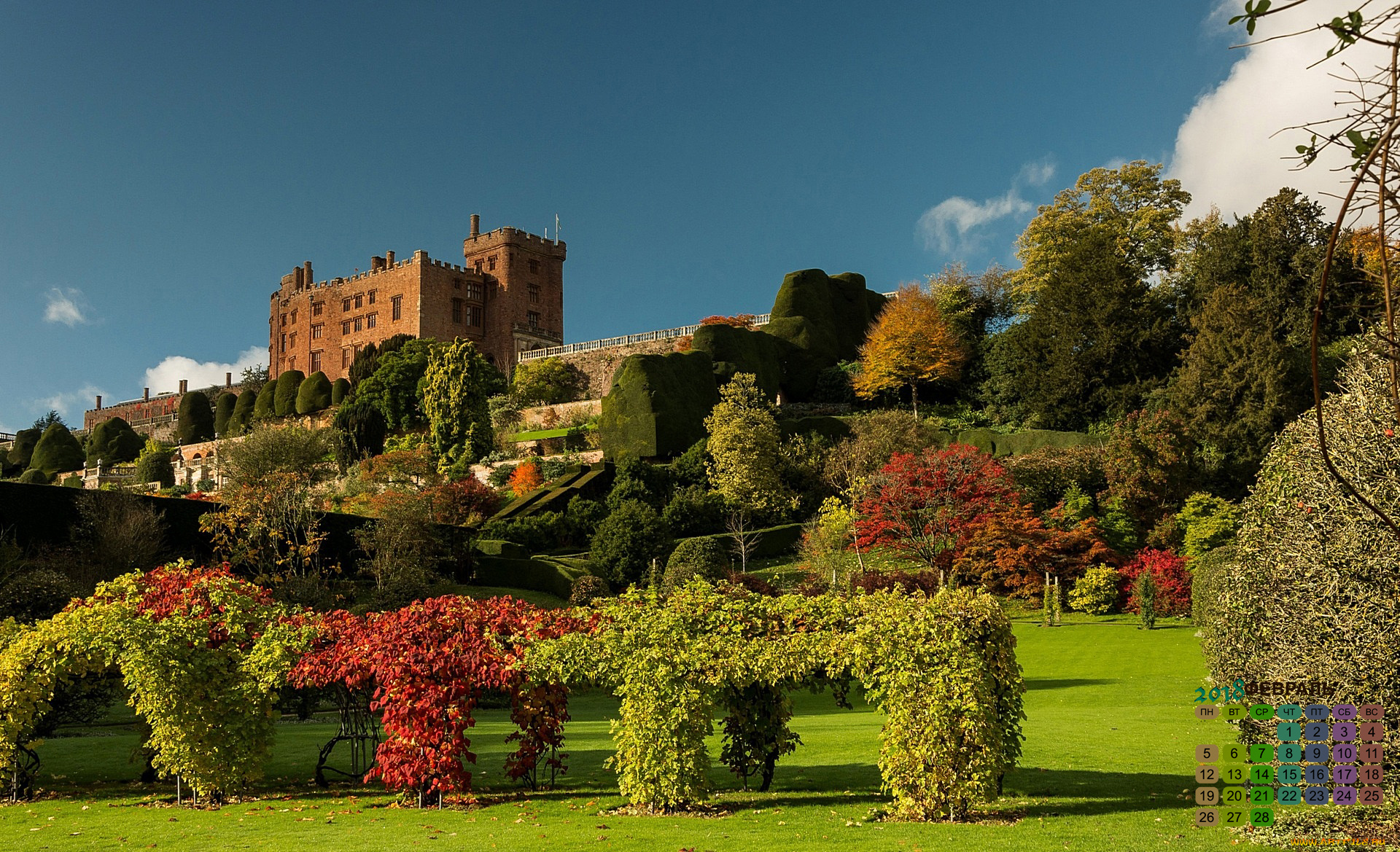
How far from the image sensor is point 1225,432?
31.0 m

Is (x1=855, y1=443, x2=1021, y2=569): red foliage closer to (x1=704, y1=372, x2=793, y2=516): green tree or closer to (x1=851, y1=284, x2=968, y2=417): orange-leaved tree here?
(x1=704, y1=372, x2=793, y2=516): green tree

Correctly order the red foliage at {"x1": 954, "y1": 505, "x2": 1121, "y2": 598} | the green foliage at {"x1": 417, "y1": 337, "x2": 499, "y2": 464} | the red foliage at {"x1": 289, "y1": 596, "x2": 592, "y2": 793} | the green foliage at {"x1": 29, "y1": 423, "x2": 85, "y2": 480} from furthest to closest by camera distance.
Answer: the green foliage at {"x1": 29, "y1": 423, "x2": 85, "y2": 480}, the green foliage at {"x1": 417, "y1": 337, "x2": 499, "y2": 464}, the red foliage at {"x1": 954, "y1": 505, "x2": 1121, "y2": 598}, the red foliage at {"x1": 289, "y1": 596, "x2": 592, "y2": 793}

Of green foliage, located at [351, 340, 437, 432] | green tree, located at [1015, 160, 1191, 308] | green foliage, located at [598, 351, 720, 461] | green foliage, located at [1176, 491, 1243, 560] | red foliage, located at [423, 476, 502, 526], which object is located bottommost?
green foliage, located at [1176, 491, 1243, 560]

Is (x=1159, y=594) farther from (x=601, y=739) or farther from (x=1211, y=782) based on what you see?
(x=1211, y=782)

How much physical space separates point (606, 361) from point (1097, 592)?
99.2ft

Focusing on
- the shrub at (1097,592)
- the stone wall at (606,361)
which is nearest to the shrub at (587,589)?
the shrub at (1097,592)

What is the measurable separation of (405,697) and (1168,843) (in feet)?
21.2

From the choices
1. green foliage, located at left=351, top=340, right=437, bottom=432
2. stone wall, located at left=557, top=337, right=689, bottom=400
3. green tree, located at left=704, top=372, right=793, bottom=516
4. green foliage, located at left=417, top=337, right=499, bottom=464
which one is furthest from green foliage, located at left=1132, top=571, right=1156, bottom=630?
green foliage, located at left=351, top=340, right=437, bottom=432

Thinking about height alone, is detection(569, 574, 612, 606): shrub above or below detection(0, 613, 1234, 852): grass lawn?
above

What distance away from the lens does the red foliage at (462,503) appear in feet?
109

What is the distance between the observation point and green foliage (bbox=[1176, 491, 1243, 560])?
26719 mm

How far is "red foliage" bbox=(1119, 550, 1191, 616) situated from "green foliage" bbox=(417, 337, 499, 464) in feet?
86.1

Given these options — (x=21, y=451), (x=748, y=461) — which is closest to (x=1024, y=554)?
(x=748, y=461)
